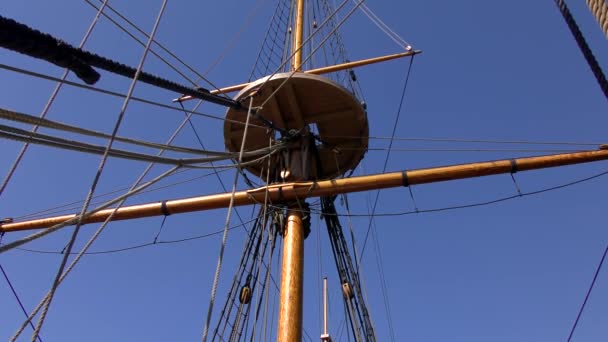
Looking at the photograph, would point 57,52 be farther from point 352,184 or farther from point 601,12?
point 352,184

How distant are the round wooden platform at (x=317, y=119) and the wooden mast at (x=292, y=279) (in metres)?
1.40

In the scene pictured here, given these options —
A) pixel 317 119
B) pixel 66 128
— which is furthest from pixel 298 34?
pixel 66 128

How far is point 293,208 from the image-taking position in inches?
323

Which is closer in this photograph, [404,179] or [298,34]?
[404,179]

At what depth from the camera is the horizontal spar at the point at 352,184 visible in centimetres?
777

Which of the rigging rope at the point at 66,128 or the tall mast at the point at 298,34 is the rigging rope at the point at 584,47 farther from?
the tall mast at the point at 298,34

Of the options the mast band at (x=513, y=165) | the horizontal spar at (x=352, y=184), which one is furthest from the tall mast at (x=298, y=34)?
the mast band at (x=513, y=165)

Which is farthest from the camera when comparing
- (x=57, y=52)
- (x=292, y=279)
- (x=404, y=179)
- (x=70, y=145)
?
(x=404, y=179)

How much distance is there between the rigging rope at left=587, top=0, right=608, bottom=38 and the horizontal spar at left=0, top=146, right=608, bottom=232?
18.3 ft

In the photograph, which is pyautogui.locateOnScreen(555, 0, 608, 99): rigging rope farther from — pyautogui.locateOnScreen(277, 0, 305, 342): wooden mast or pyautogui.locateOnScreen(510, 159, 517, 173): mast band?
pyautogui.locateOnScreen(510, 159, 517, 173): mast band

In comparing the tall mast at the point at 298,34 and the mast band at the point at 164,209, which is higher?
the tall mast at the point at 298,34

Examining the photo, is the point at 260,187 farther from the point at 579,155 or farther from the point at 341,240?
the point at 579,155

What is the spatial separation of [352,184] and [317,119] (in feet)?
4.97

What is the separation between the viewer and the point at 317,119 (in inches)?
362
